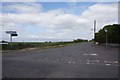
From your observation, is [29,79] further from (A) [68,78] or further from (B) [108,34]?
(B) [108,34]

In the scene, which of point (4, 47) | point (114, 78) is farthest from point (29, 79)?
point (4, 47)

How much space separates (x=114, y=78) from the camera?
10.5 m

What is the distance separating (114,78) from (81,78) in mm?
1450

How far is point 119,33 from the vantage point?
2157 inches

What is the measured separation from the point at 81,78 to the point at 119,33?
46.3m

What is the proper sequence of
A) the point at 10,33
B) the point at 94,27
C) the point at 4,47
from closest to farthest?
the point at 4,47
the point at 10,33
the point at 94,27

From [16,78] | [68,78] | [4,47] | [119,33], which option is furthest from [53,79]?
[119,33]

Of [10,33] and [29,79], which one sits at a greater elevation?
[10,33]

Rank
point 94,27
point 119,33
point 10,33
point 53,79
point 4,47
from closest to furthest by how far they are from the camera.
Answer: point 53,79 < point 4,47 < point 10,33 < point 119,33 < point 94,27

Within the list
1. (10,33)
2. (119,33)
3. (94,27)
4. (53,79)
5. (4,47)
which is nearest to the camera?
(53,79)

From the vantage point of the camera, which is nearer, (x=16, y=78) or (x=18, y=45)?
(x=16, y=78)

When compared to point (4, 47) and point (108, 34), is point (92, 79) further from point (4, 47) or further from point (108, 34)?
point (108, 34)

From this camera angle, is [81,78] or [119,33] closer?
[81,78]

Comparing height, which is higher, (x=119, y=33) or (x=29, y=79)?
(x=119, y=33)
